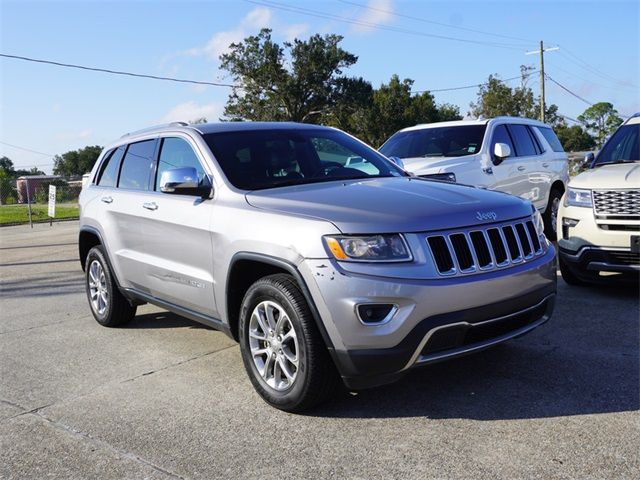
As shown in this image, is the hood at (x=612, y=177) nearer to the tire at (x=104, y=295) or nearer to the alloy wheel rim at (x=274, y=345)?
the alloy wheel rim at (x=274, y=345)

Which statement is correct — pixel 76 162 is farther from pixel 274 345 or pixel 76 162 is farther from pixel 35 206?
pixel 274 345

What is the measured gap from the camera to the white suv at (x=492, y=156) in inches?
349

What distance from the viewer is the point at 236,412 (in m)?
4.01

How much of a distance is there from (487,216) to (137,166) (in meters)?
3.25

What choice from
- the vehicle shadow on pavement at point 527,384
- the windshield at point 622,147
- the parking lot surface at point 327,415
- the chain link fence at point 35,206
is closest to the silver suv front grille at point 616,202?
the parking lot surface at point 327,415

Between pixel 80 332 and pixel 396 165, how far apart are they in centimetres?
336

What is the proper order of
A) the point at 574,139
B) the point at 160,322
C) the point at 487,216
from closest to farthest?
the point at 487,216 → the point at 160,322 → the point at 574,139

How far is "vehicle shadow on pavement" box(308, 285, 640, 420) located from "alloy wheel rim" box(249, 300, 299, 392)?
0.30m

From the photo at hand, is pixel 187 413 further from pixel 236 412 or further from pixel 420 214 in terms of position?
pixel 420 214

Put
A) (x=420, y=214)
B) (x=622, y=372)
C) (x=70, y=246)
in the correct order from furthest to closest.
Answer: (x=70, y=246) → (x=622, y=372) → (x=420, y=214)

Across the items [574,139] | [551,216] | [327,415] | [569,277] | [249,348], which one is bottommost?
[327,415]

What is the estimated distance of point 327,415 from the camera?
12.7 ft

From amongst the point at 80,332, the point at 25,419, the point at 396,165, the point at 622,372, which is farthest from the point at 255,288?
the point at 80,332

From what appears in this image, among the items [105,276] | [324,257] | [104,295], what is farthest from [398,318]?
[104,295]
